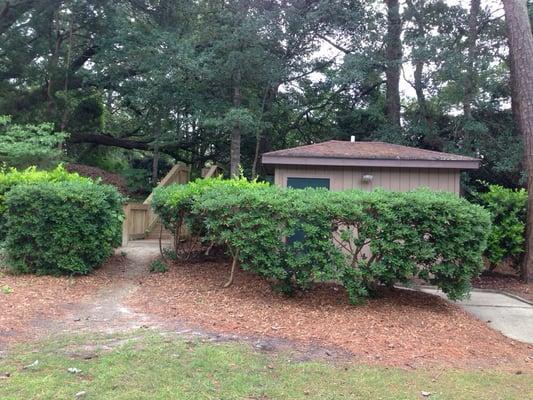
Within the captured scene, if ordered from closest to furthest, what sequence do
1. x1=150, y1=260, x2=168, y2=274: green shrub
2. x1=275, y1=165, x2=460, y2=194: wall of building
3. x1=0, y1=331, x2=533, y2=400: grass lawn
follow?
1. x1=0, y1=331, x2=533, y2=400: grass lawn
2. x1=150, y1=260, x2=168, y2=274: green shrub
3. x1=275, y1=165, x2=460, y2=194: wall of building

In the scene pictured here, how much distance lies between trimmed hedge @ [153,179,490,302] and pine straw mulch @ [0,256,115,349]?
2.32 m

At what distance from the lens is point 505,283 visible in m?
9.46

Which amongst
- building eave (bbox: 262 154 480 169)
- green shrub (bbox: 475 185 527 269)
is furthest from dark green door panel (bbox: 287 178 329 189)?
green shrub (bbox: 475 185 527 269)

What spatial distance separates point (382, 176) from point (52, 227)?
6324 millimetres

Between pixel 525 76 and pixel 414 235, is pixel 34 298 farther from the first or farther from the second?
pixel 525 76

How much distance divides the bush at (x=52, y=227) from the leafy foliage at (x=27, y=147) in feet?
14.1

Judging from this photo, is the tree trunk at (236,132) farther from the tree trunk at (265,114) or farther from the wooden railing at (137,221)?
the wooden railing at (137,221)

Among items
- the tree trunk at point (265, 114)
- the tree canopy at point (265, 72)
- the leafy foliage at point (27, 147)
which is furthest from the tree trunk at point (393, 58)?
the leafy foliage at point (27, 147)

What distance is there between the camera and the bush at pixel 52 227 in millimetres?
7262

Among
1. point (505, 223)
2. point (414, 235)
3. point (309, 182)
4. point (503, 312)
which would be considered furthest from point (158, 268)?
point (505, 223)

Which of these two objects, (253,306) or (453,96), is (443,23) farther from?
(253,306)

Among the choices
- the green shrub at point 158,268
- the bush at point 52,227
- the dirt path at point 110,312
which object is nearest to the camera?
the dirt path at point 110,312

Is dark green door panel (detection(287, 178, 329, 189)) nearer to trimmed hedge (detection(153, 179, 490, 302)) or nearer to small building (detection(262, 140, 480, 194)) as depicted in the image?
small building (detection(262, 140, 480, 194))

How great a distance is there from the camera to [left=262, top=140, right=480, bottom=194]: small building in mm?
9391
